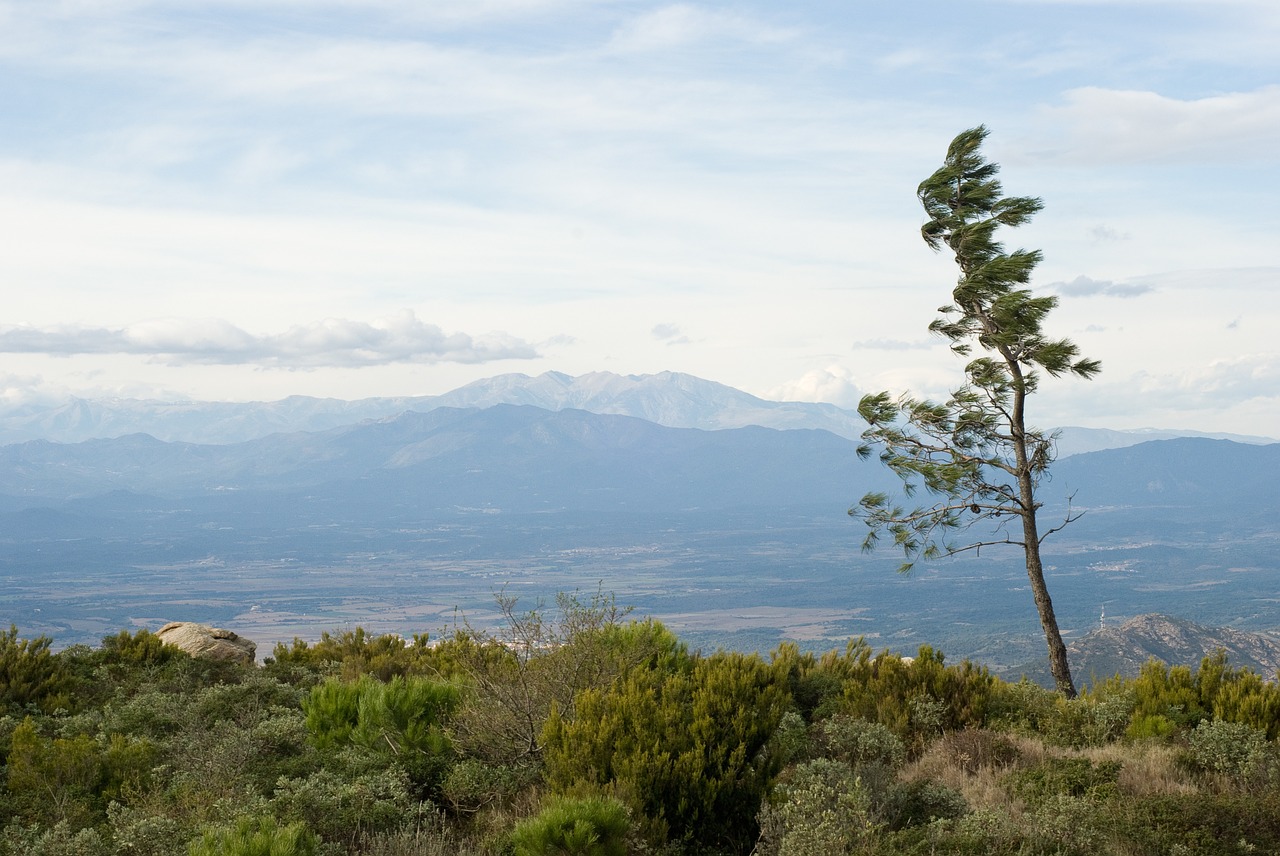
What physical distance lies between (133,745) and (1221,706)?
11286mm

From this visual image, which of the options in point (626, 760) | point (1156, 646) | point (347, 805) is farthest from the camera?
point (1156, 646)

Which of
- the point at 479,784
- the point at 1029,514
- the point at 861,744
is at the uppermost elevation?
the point at 1029,514

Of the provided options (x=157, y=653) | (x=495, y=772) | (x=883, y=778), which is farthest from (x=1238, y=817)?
(x=157, y=653)

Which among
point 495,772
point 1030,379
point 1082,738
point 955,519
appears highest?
point 1030,379

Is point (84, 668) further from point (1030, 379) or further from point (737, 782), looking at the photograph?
point (1030, 379)

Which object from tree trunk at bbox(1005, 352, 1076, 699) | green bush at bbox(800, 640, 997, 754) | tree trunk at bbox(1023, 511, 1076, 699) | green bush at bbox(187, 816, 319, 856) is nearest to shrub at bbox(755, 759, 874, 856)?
green bush at bbox(187, 816, 319, 856)

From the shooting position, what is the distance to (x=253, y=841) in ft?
19.4

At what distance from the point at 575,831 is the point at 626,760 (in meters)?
1.01

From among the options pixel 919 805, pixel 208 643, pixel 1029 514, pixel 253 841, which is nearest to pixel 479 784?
pixel 253 841

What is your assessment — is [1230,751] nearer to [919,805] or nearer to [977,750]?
[977,750]

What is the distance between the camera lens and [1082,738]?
35.3 feet

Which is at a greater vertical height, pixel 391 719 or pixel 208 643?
pixel 391 719

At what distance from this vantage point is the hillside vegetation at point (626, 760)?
6590 millimetres

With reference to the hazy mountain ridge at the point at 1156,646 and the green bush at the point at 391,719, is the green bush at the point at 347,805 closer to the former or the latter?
the green bush at the point at 391,719
